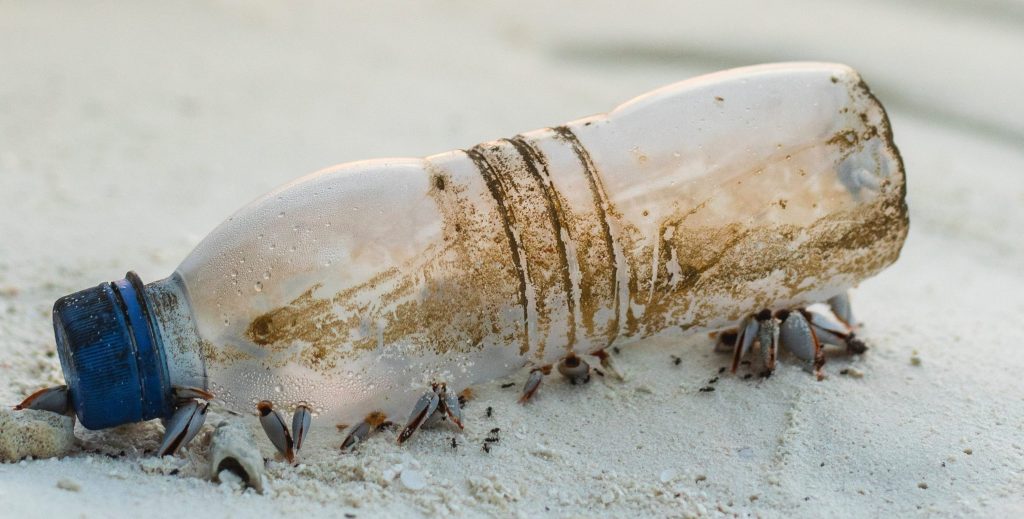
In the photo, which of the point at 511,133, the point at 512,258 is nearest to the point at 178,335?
the point at 512,258

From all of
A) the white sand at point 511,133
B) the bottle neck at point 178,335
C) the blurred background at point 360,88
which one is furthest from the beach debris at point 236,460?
the blurred background at point 360,88

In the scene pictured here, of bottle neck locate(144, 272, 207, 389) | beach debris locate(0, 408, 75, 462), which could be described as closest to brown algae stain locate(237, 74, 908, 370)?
bottle neck locate(144, 272, 207, 389)

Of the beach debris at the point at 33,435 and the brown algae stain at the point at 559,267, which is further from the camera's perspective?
the brown algae stain at the point at 559,267

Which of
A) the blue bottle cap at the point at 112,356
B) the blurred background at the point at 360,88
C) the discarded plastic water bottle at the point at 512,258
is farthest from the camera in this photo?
the blurred background at the point at 360,88

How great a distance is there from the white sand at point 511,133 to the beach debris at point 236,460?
0.11 ft

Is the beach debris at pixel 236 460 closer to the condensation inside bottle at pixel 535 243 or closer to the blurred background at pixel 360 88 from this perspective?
the condensation inside bottle at pixel 535 243

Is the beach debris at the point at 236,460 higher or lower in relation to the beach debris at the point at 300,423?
higher

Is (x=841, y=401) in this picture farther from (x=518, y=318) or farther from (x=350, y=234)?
(x=350, y=234)

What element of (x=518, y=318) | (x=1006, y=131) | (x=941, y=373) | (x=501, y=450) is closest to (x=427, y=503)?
(x=501, y=450)

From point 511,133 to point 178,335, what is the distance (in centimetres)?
215

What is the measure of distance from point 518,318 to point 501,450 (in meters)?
0.27

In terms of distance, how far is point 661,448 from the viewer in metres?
2.11

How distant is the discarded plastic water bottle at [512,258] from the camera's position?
6.80 feet

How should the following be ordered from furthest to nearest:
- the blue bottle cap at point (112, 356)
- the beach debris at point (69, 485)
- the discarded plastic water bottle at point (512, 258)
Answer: the discarded plastic water bottle at point (512, 258)
the blue bottle cap at point (112, 356)
the beach debris at point (69, 485)
